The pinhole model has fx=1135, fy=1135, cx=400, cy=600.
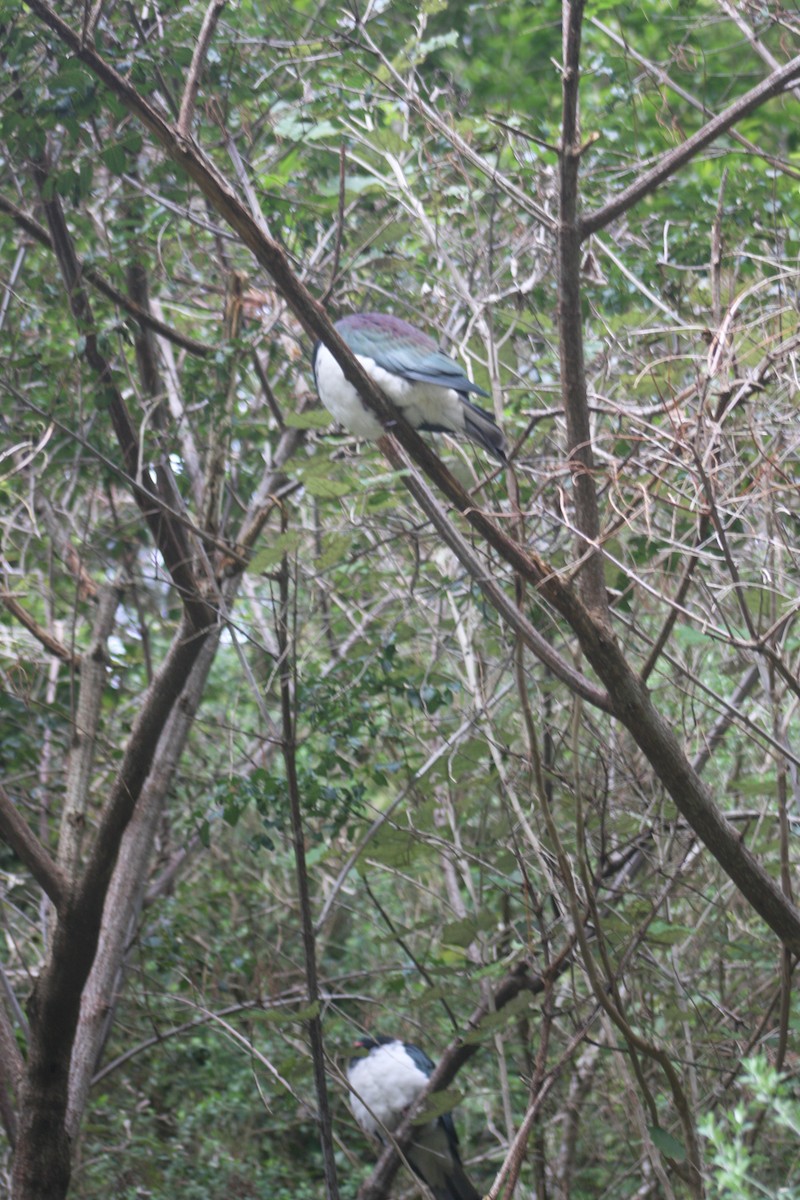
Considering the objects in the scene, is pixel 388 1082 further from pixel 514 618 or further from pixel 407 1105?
pixel 514 618

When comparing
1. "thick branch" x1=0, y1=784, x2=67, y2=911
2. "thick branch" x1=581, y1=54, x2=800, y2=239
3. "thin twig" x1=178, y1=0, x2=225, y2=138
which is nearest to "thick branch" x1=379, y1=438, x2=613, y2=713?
"thick branch" x1=581, y1=54, x2=800, y2=239

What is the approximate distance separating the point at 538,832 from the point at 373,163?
2219 mm

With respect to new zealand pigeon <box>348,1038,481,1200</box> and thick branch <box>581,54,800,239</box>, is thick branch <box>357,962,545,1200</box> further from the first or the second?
thick branch <box>581,54,800,239</box>

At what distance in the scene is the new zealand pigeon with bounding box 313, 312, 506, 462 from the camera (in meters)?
2.84

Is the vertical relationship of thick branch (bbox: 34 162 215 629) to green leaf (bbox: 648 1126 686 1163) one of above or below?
above

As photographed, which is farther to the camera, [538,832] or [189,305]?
[189,305]

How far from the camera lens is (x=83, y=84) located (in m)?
3.09

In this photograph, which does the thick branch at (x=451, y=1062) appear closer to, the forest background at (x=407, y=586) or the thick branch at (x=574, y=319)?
the forest background at (x=407, y=586)

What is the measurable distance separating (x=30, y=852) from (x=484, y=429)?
66.3 inches

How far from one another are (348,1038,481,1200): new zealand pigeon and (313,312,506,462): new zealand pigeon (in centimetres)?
235

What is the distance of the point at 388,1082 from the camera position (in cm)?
420

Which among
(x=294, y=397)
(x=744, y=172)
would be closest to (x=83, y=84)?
(x=294, y=397)

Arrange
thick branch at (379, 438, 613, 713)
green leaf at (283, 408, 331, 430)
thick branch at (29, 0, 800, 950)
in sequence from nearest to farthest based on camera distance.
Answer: thick branch at (29, 0, 800, 950) < thick branch at (379, 438, 613, 713) < green leaf at (283, 408, 331, 430)

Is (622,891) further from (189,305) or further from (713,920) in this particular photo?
(189,305)
